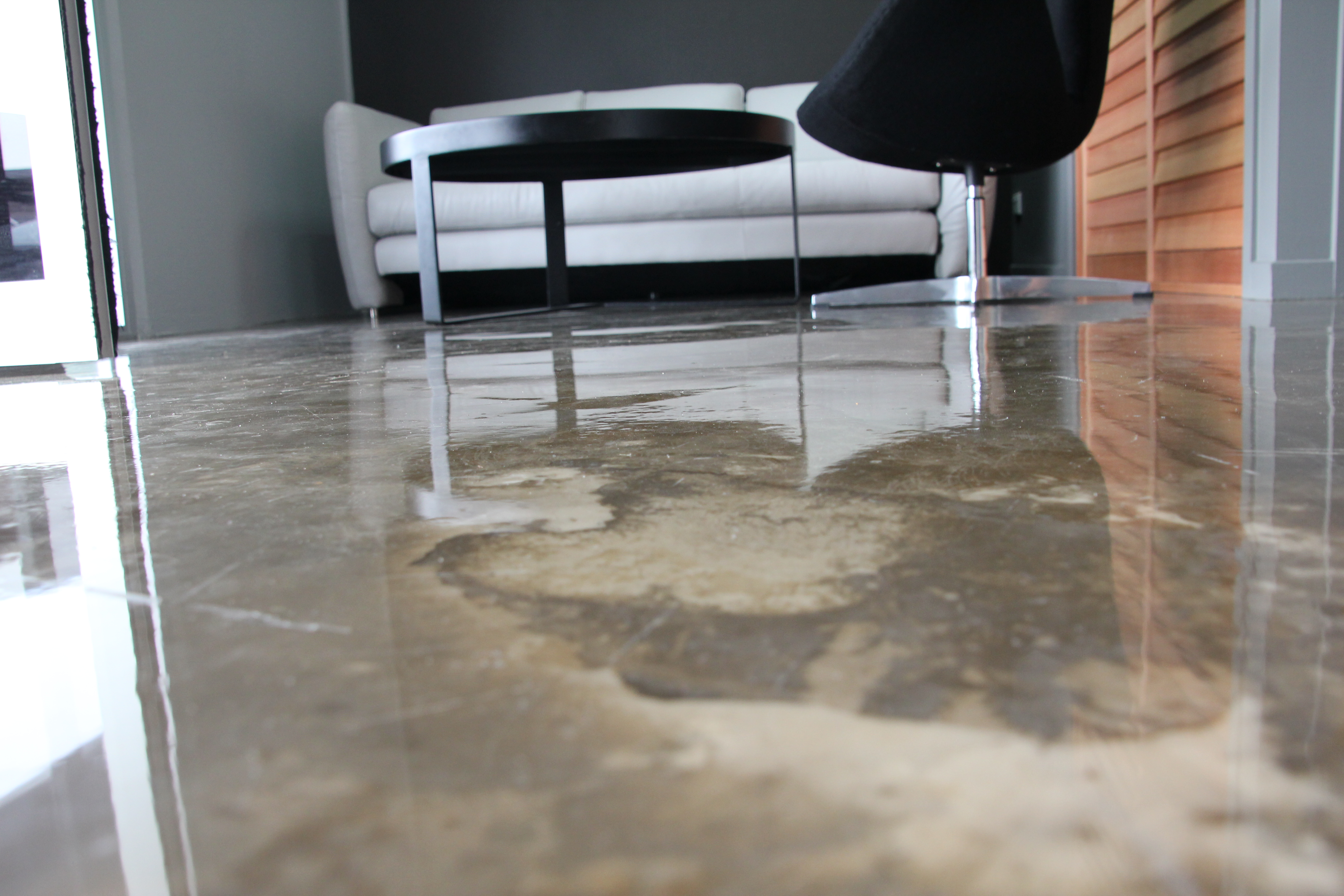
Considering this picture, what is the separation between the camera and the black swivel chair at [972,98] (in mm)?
2104

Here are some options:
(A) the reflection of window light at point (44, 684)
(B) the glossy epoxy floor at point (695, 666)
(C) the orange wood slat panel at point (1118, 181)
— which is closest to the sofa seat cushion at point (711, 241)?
(C) the orange wood slat panel at point (1118, 181)

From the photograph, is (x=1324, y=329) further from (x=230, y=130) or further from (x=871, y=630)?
(x=230, y=130)

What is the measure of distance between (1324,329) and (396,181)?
3213mm

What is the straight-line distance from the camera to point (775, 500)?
462mm

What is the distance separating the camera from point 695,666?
0.28 m

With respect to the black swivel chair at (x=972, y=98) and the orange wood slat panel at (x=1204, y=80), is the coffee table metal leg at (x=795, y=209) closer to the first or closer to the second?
the black swivel chair at (x=972, y=98)

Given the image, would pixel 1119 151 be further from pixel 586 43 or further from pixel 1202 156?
pixel 586 43

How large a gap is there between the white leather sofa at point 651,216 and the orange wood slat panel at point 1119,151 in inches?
16.2

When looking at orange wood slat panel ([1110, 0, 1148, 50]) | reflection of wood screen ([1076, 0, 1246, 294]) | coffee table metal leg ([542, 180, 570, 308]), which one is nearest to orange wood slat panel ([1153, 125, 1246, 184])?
reflection of wood screen ([1076, 0, 1246, 294])

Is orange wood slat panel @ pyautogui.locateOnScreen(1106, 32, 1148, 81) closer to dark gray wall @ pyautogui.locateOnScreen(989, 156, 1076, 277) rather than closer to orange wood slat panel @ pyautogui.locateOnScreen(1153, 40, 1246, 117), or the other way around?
orange wood slat panel @ pyautogui.locateOnScreen(1153, 40, 1246, 117)

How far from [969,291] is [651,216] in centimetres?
139

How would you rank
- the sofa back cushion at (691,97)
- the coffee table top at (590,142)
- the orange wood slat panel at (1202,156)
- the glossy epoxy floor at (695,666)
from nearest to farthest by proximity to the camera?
the glossy epoxy floor at (695,666), the coffee table top at (590,142), the orange wood slat panel at (1202,156), the sofa back cushion at (691,97)

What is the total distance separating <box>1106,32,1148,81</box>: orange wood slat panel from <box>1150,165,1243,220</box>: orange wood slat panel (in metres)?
0.37

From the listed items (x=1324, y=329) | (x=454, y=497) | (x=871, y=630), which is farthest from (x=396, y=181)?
(x=871, y=630)
